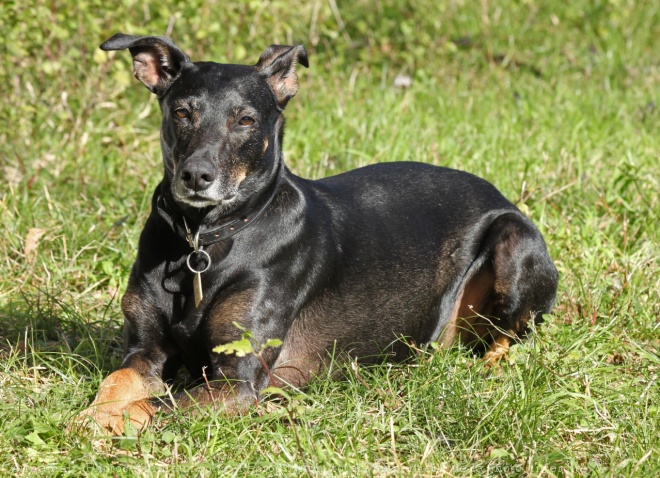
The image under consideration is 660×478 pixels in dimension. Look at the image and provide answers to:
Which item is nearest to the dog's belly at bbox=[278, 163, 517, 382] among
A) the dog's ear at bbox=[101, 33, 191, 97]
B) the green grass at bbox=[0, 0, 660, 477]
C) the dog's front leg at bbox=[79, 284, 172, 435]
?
the green grass at bbox=[0, 0, 660, 477]

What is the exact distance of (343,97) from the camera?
25.5ft

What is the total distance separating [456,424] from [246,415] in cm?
85

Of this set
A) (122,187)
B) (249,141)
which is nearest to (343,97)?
(122,187)

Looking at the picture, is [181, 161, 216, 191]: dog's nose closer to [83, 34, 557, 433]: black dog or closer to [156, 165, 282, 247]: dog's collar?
[83, 34, 557, 433]: black dog

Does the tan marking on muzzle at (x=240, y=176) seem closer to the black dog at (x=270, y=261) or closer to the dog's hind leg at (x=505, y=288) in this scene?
the black dog at (x=270, y=261)

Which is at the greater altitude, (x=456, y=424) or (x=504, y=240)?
(x=504, y=240)

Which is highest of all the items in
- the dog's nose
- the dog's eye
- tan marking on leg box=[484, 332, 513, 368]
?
the dog's eye

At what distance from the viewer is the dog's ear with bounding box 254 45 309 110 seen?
13.9 feet

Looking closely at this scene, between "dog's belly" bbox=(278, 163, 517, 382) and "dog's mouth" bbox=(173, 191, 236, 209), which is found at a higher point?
"dog's mouth" bbox=(173, 191, 236, 209)

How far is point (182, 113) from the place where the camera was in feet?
12.8

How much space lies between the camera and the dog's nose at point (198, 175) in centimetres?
368

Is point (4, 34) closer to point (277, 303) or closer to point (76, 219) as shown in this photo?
point (76, 219)

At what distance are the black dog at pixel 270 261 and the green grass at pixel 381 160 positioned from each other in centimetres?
21

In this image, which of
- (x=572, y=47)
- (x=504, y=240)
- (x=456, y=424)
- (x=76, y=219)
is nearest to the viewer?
(x=456, y=424)
